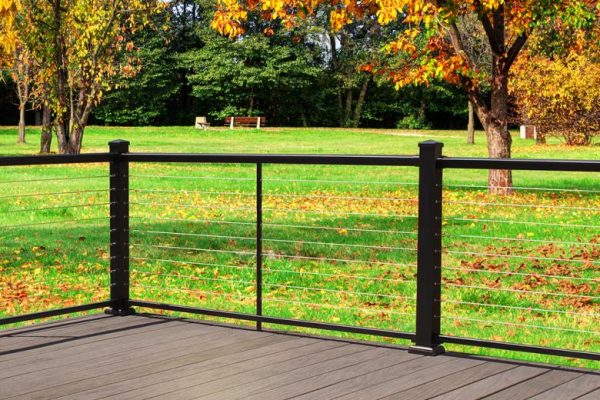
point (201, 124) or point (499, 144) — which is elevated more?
point (201, 124)

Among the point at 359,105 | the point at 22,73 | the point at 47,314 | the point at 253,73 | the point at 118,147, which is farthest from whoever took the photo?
the point at 359,105

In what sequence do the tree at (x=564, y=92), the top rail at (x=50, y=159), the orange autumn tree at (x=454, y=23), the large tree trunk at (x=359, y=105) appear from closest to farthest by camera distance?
the top rail at (x=50, y=159)
the orange autumn tree at (x=454, y=23)
the tree at (x=564, y=92)
the large tree trunk at (x=359, y=105)

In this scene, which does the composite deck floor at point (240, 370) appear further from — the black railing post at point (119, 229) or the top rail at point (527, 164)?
the top rail at point (527, 164)

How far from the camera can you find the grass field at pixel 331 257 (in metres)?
7.51

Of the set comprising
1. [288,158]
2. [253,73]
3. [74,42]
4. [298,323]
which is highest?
[253,73]

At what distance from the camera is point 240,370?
16.9 ft

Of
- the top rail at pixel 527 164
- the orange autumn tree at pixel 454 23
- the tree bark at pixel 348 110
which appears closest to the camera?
the top rail at pixel 527 164

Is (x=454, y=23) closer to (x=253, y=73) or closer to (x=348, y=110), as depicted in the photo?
(x=253, y=73)

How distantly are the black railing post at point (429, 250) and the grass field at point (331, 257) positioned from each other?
5.4 inches

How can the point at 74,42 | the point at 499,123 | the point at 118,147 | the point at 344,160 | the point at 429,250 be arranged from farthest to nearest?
the point at 74,42 < the point at 499,123 < the point at 118,147 < the point at 344,160 < the point at 429,250

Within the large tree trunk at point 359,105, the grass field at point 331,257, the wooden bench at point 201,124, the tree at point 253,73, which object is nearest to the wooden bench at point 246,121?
the wooden bench at point 201,124

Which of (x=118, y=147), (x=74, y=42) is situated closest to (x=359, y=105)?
(x=74, y=42)

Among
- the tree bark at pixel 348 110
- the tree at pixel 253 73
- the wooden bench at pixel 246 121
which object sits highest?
the tree at pixel 253 73

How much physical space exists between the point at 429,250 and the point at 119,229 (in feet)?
7.66
